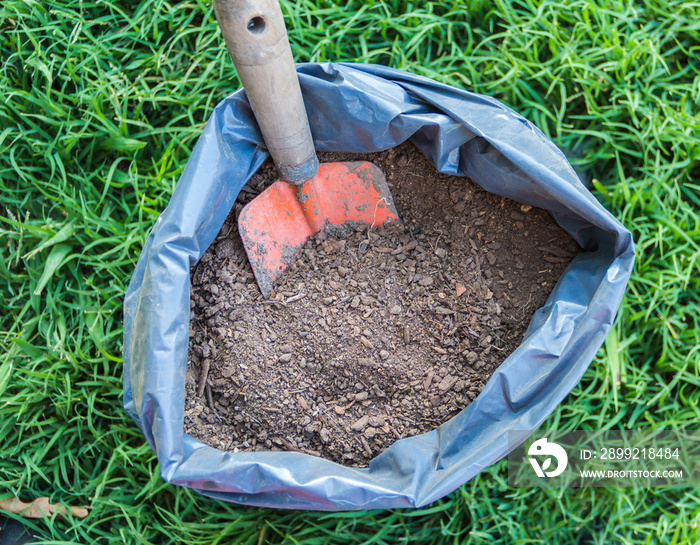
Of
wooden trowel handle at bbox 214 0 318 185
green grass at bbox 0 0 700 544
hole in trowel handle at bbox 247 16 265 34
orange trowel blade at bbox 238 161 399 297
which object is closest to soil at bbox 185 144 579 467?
orange trowel blade at bbox 238 161 399 297

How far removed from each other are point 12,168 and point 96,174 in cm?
23

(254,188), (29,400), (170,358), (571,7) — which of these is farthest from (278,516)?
(571,7)

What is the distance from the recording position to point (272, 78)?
→ 1037 mm

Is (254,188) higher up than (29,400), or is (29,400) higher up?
(254,188)

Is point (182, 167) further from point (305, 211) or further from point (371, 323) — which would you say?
point (371, 323)

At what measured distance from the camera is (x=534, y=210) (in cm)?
129

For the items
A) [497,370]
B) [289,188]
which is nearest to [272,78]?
[289,188]

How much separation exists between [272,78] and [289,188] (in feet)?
1.15

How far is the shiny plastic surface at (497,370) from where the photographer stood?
3.49ft

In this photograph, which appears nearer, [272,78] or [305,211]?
[272,78]

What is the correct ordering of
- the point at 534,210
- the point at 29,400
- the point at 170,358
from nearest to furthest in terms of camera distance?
the point at 170,358 < the point at 534,210 < the point at 29,400

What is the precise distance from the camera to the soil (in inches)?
49.1

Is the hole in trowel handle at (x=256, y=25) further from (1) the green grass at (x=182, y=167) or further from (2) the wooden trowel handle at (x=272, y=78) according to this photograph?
(1) the green grass at (x=182, y=167)

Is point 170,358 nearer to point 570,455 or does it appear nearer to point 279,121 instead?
point 279,121
